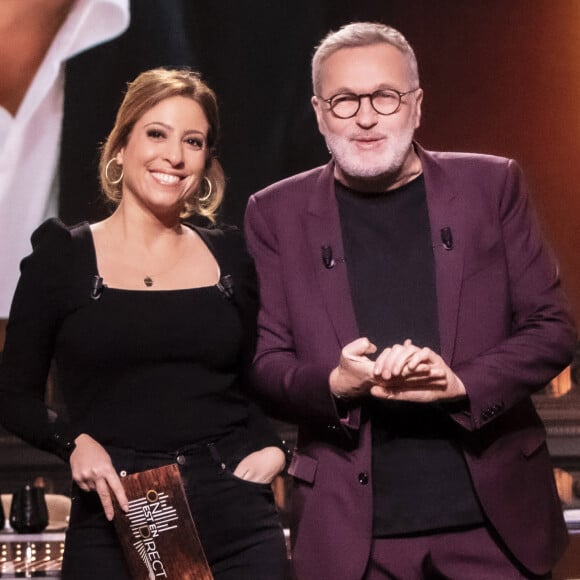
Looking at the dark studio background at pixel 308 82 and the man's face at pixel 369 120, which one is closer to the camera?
the man's face at pixel 369 120

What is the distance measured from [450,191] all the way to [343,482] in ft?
2.00

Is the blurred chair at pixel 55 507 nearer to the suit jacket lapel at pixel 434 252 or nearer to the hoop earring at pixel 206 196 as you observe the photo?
the hoop earring at pixel 206 196

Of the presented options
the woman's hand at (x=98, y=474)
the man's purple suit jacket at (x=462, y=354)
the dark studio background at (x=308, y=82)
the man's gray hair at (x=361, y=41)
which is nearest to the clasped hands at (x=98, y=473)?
the woman's hand at (x=98, y=474)

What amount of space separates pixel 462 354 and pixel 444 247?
210 millimetres

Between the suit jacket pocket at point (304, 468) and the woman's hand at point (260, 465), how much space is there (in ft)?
0.16

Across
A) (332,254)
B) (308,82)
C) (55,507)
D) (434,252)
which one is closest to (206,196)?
(332,254)

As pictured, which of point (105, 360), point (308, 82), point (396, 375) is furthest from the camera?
point (308, 82)

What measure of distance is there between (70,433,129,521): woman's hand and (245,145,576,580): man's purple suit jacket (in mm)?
353

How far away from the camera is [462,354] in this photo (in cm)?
201

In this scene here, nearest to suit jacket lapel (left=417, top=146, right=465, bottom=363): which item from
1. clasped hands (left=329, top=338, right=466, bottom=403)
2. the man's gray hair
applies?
clasped hands (left=329, top=338, right=466, bottom=403)

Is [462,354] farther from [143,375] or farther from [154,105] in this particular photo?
[154,105]

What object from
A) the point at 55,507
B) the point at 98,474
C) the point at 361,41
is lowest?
the point at 55,507

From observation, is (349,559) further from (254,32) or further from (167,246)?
(254,32)

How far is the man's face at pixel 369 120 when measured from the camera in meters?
2.07
